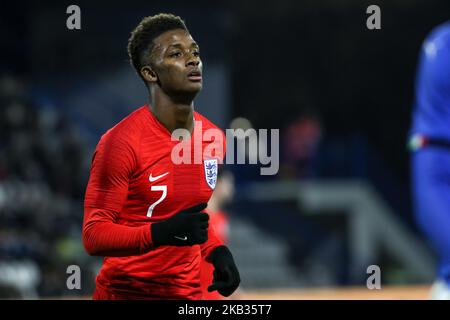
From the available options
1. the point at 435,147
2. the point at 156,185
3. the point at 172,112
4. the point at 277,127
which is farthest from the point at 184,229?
the point at 277,127

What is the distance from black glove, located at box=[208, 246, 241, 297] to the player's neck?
1.31 feet

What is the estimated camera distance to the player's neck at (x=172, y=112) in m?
2.71

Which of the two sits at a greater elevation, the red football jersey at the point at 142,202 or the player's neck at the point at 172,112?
the player's neck at the point at 172,112

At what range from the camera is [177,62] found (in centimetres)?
265

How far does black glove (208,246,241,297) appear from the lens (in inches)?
108

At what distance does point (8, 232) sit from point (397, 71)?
21.9 feet

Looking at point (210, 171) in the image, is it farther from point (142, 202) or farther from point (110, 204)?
point (110, 204)

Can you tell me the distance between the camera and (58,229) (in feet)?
34.7

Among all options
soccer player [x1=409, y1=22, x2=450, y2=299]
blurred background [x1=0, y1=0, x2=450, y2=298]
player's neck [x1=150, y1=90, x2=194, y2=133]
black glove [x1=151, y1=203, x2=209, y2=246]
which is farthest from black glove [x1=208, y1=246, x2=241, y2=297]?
blurred background [x1=0, y1=0, x2=450, y2=298]

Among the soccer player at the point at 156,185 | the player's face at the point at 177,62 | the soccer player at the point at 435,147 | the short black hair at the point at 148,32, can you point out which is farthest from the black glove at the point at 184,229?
the soccer player at the point at 435,147

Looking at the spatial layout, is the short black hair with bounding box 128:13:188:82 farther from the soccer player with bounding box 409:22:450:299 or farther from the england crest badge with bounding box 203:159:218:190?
the soccer player with bounding box 409:22:450:299

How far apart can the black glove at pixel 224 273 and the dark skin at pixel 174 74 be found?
43 centimetres

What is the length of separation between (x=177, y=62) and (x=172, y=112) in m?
0.16

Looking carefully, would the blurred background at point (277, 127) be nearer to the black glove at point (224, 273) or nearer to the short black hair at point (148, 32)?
the black glove at point (224, 273)
